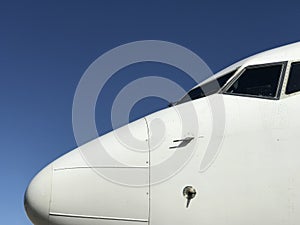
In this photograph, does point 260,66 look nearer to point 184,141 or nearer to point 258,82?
point 258,82

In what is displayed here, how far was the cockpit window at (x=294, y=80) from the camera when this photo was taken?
22.2 ft

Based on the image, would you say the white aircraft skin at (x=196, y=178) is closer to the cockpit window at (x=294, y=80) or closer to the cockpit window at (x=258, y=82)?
the cockpit window at (x=294, y=80)

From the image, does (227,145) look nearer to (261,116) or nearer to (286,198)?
(261,116)

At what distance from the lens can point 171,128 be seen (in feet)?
22.6

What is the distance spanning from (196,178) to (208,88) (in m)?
2.08

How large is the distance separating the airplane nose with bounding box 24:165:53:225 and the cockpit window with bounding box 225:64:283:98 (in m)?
3.11

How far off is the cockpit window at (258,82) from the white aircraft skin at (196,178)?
0.18m

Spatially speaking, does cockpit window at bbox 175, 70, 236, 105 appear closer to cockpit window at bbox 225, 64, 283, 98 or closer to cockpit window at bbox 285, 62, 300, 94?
cockpit window at bbox 225, 64, 283, 98

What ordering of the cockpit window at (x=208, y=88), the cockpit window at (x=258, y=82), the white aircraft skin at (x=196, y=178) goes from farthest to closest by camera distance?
the cockpit window at (x=208, y=88) < the cockpit window at (x=258, y=82) < the white aircraft skin at (x=196, y=178)

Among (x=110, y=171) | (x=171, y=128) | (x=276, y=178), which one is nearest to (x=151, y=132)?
(x=171, y=128)

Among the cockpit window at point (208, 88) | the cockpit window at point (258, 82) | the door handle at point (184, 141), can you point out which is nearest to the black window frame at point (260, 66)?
the cockpit window at point (258, 82)

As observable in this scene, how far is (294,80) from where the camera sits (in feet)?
22.6

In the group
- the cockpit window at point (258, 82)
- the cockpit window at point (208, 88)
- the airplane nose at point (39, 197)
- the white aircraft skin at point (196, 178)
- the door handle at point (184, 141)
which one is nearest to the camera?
the white aircraft skin at point (196, 178)

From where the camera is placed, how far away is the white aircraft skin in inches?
248
